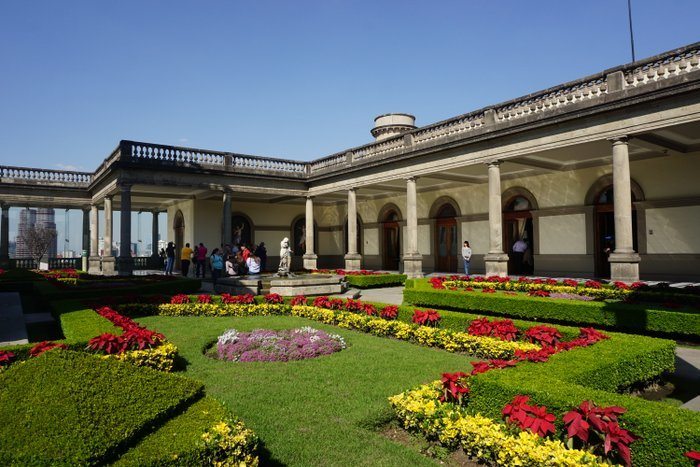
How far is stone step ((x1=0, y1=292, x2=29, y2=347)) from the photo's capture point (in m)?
7.36

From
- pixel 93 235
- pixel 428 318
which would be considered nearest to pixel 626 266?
pixel 428 318

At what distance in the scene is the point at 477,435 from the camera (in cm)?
390

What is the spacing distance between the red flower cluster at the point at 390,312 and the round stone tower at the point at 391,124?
68.1 ft

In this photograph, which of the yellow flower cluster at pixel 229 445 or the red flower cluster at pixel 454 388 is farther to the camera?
the red flower cluster at pixel 454 388

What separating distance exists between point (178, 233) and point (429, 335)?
82.2 feet

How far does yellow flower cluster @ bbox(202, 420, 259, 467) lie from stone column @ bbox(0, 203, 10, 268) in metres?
29.5

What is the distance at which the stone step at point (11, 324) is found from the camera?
24.2 feet

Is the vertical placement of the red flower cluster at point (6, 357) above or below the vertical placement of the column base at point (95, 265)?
below

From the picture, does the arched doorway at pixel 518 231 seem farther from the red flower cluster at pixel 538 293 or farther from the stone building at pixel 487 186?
the red flower cluster at pixel 538 293

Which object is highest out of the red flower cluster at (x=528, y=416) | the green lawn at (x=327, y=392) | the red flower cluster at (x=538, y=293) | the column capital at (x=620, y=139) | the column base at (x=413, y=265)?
the column capital at (x=620, y=139)

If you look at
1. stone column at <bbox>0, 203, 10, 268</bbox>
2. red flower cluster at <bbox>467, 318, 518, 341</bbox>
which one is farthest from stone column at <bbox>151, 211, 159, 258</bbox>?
red flower cluster at <bbox>467, 318, 518, 341</bbox>

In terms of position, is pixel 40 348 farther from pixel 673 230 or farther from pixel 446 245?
pixel 446 245

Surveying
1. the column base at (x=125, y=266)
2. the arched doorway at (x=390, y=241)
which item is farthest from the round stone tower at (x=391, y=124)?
the column base at (x=125, y=266)

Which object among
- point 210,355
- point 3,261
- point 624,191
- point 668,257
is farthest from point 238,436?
point 3,261
